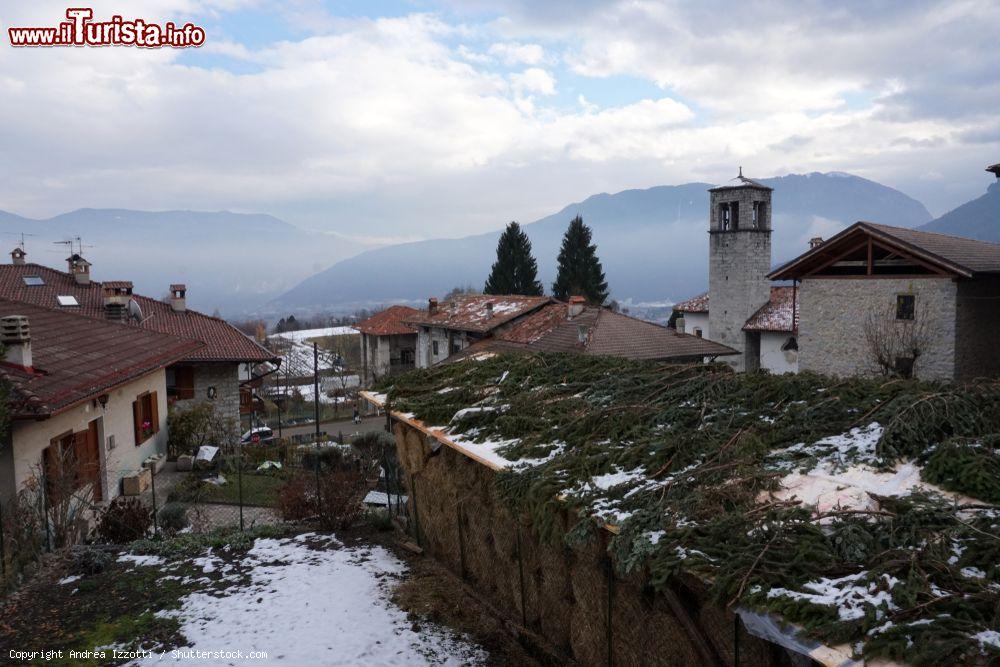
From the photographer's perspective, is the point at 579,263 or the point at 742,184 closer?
the point at 742,184

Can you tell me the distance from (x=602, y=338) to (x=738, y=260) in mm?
12751

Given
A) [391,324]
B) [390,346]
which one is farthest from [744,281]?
[391,324]

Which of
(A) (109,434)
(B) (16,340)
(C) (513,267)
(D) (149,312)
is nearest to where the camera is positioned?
(B) (16,340)

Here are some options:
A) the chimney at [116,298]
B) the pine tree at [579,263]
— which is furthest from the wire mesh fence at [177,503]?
the pine tree at [579,263]

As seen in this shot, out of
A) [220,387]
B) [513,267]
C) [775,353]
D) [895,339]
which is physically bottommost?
[775,353]

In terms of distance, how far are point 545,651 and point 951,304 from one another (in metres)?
16.4

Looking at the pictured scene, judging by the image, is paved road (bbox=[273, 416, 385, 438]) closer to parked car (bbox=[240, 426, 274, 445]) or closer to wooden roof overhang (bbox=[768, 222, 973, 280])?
parked car (bbox=[240, 426, 274, 445])

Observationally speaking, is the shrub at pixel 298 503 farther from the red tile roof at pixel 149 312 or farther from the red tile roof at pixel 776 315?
the red tile roof at pixel 776 315

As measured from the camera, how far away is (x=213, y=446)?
20.0 metres

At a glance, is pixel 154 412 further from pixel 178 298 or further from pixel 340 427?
pixel 340 427

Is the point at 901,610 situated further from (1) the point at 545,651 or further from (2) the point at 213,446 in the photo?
(2) the point at 213,446

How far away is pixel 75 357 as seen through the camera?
13.2m

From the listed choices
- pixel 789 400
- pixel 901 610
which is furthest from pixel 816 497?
pixel 789 400

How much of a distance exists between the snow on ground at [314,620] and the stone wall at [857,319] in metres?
15.3
